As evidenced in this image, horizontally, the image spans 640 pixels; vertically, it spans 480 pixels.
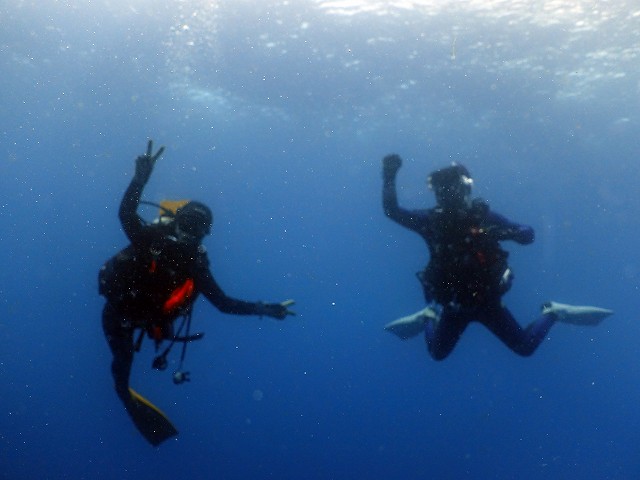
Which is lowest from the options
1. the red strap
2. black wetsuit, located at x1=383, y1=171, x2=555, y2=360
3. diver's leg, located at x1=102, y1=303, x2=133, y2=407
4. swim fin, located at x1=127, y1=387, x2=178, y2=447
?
swim fin, located at x1=127, y1=387, x2=178, y2=447

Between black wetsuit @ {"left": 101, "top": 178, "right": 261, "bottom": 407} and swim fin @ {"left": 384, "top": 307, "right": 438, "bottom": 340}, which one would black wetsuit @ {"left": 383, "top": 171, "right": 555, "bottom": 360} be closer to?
swim fin @ {"left": 384, "top": 307, "right": 438, "bottom": 340}

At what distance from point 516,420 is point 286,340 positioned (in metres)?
40.7

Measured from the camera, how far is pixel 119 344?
6.04 meters

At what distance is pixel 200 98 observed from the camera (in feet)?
90.3

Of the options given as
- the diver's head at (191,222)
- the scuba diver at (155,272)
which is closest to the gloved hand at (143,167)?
the scuba diver at (155,272)

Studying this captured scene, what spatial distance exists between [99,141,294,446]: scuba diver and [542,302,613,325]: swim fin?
19.0 feet

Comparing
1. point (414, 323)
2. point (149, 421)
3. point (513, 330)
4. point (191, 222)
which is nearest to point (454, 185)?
point (513, 330)

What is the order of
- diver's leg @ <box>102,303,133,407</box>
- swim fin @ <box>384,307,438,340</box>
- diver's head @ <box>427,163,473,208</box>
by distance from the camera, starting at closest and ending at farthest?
diver's leg @ <box>102,303,133,407</box>
diver's head @ <box>427,163,473,208</box>
swim fin @ <box>384,307,438,340</box>

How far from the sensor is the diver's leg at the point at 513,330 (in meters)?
7.26

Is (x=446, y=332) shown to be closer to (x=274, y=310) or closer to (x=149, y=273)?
(x=274, y=310)

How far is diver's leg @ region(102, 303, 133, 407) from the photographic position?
5.81m

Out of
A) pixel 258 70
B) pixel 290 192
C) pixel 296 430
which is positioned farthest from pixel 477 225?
pixel 290 192

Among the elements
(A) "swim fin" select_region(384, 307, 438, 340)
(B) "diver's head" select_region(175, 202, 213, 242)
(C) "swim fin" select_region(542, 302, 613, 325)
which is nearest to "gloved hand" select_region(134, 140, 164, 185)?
(B) "diver's head" select_region(175, 202, 213, 242)

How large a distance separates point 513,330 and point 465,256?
2018 millimetres
